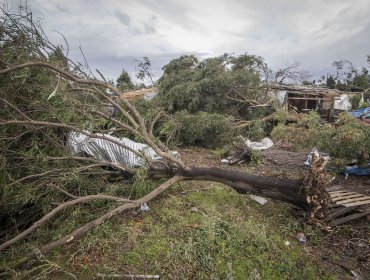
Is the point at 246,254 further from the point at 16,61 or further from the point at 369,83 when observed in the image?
the point at 369,83

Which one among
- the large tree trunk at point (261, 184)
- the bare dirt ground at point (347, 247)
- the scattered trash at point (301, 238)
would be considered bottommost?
the bare dirt ground at point (347, 247)

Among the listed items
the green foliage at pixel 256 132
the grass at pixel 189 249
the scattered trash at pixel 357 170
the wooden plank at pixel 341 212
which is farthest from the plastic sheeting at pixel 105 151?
the green foliage at pixel 256 132

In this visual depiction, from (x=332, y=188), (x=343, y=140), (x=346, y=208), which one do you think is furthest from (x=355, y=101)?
(x=346, y=208)

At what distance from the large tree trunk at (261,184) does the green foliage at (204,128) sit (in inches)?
124

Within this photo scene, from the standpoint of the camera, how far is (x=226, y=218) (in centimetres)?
390

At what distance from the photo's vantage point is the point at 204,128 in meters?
7.79

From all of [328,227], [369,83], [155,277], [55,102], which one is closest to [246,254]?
[155,277]

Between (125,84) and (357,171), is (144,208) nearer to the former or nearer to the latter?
(357,171)

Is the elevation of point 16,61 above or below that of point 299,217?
above

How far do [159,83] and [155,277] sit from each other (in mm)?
8376

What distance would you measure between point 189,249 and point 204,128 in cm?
495

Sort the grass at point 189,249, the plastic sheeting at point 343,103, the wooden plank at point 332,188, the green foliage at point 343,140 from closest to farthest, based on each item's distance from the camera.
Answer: the grass at point 189,249 < the wooden plank at point 332,188 < the green foliage at point 343,140 < the plastic sheeting at point 343,103

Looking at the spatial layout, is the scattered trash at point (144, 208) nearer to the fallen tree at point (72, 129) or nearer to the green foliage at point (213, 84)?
the fallen tree at point (72, 129)

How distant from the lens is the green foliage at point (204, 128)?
771 cm
